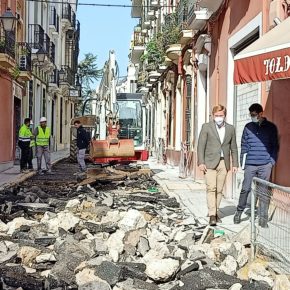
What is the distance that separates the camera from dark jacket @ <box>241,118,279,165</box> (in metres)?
9.65

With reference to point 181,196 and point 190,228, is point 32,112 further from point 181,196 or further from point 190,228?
point 190,228

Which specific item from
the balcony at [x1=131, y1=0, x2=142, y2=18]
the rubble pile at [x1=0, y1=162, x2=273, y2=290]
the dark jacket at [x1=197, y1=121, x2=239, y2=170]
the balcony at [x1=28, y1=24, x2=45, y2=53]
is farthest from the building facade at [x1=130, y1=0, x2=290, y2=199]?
the balcony at [x1=131, y1=0, x2=142, y2=18]

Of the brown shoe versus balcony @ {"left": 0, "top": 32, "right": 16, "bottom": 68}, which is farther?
balcony @ {"left": 0, "top": 32, "right": 16, "bottom": 68}

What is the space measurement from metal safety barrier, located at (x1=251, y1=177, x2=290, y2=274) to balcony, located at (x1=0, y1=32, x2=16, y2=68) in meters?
16.7

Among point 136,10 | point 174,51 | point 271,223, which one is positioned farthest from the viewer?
point 136,10

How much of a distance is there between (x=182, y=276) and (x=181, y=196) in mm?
7789

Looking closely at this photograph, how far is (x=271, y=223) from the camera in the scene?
6.91 meters

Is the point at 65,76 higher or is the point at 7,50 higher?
the point at 65,76

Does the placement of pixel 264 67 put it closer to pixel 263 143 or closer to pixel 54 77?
pixel 263 143

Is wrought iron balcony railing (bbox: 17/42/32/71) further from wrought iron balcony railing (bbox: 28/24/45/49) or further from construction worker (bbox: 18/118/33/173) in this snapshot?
construction worker (bbox: 18/118/33/173)

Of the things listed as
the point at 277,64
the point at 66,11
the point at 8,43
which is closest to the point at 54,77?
the point at 66,11

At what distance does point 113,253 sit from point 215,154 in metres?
3.00

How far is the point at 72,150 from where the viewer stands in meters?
31.9

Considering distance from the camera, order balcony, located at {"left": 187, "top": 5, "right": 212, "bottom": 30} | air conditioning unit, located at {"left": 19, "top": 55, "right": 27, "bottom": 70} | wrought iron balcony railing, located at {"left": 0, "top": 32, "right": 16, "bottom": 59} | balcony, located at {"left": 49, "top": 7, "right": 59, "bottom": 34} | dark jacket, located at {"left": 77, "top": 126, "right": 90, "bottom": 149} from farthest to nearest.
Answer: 1. balcony, located at {"left": 49, "top": 7, "right": 59, "bottom": 34}
2. air conditioning unit, located at {"left": 19, "top": 55, "right": 27, "bottom": 70}
3. wrought iron balcony railing, located at {"left": 0, "top": 32, "right": 16, "bottom": 59}
4. dark jacket, located at {"left": 77, "top": 126, "right": 90, "bottom": 149}
5. balcony, located at {"left": 187, "top": 5, "right": 212, "bottom": 30}
